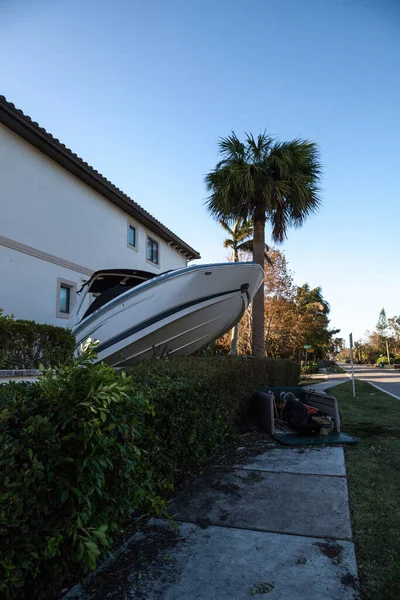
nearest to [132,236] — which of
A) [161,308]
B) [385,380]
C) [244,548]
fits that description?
[161,308]

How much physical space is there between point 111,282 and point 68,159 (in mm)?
4005

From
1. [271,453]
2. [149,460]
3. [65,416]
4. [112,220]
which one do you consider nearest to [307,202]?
[112,220]

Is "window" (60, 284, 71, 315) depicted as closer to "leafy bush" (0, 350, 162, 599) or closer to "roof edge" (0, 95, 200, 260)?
"roof edge" (0, 95, 200, 260)

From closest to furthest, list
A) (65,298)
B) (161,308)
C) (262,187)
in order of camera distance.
Result: (161,308) < (65,298) < (262,187)

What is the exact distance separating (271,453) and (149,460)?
303 centimetres

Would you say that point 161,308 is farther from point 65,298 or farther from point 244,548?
point 244,548

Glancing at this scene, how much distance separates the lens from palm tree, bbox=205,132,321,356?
15.8 m

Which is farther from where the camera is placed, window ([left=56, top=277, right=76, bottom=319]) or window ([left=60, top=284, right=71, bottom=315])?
window ([left=60, top=284, right=71, bottom=315])

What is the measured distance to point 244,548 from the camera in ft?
9.94

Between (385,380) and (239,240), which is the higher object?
(239,240)

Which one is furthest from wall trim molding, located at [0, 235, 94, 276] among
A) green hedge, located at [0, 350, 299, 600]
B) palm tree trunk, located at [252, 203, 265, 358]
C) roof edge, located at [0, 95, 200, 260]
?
green hedge, located at [0, 350, 299, 600]

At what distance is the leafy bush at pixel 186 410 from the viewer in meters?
3.80

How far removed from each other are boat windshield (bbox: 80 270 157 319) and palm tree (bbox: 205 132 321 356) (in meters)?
6.26

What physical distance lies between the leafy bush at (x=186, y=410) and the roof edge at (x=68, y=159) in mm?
7711
